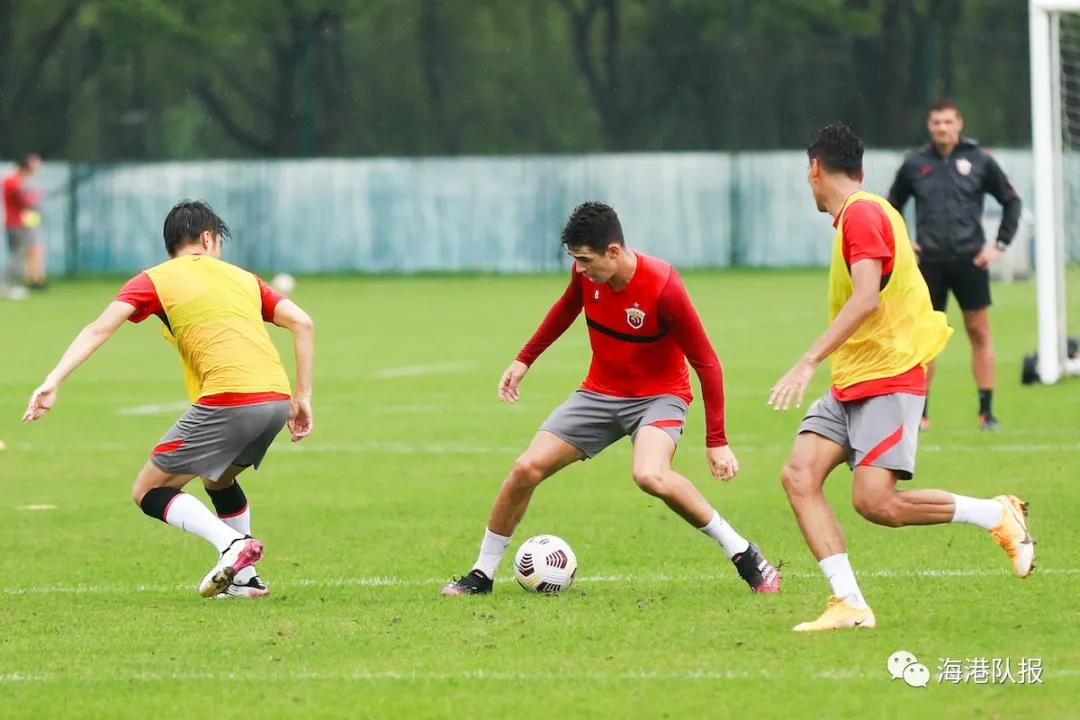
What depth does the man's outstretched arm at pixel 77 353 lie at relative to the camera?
7383 millimetres

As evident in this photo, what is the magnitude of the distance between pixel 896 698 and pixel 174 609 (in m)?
3.19

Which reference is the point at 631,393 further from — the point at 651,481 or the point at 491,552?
the point at 491,552

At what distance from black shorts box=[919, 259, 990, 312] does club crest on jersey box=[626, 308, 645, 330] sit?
19.1ft

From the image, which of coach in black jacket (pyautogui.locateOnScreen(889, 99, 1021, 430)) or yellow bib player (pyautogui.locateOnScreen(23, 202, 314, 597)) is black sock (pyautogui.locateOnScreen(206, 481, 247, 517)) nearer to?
yellow bib player (pyautogui.locateOnScreen(23, 202, 314, 597))

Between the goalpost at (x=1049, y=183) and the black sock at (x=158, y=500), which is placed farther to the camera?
the goalpost at (x=1049, y=183)

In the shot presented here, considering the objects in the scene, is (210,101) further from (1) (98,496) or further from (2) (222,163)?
(1) (98,496)

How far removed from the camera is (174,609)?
25.3ft

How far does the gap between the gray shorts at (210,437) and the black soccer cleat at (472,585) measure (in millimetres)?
1024

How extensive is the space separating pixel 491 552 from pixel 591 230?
57.0 inches

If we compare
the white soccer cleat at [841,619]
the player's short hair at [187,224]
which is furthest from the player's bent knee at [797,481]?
the player's short hair at [187,224]

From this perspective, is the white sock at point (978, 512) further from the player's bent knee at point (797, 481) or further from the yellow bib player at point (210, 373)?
the yellow bib player at point (210, 373)

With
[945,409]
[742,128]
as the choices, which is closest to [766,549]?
[945,409]

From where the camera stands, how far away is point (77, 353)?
24.6 ft

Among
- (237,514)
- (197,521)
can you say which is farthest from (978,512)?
(237,514)
